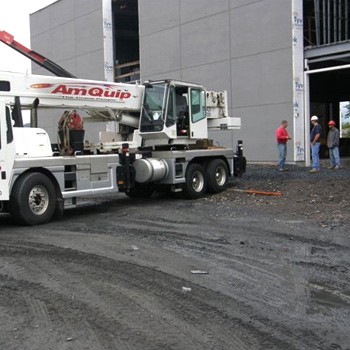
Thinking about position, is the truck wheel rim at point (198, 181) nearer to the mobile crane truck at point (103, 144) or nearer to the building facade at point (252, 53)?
the mobile crane truck at point (103, 144)

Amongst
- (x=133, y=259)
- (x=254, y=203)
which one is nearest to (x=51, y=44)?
(x=254, y=203)

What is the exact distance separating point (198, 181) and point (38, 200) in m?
5.39

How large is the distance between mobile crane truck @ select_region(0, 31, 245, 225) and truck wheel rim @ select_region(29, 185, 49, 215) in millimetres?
21

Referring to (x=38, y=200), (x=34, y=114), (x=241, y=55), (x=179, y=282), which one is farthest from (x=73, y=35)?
(x=179, y=282)

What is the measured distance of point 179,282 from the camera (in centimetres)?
532

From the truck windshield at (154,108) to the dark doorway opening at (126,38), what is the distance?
14.3m

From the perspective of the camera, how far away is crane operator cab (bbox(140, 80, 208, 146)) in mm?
12648

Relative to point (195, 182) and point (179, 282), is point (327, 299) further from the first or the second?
point (195, 182)

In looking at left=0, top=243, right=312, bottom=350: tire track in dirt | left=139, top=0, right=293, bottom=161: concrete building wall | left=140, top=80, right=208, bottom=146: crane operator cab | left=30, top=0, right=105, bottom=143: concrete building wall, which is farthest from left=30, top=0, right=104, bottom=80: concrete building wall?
left=0, top=243, right=312, bottom=350: tire track in dirt

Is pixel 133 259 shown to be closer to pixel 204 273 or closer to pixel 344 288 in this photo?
pixel 204 273

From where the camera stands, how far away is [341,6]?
1978cm

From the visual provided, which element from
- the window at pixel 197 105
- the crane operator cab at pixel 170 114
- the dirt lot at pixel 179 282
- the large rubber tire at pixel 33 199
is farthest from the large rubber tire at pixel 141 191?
the large rubber tire at pixel 33 199

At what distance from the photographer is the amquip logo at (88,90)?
10.6 m

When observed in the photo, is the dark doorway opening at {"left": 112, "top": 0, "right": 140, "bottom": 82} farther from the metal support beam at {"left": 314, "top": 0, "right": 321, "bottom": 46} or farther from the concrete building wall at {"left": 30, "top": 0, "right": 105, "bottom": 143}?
the metal support beam at {"left": 314, "top": 0, "right": 321, "bottom": 46}
